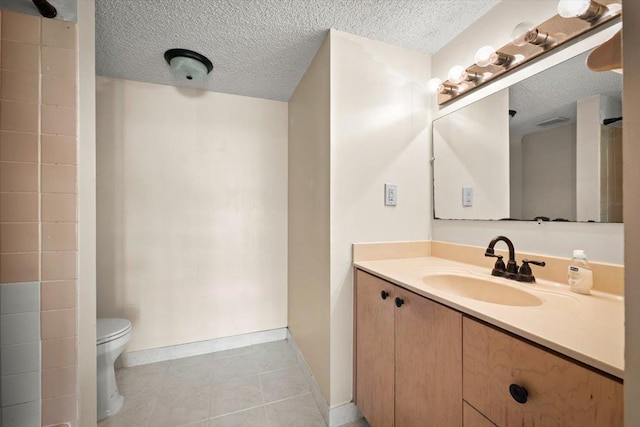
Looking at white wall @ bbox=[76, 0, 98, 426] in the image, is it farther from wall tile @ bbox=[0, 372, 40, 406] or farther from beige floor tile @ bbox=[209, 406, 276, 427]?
beige floor tile @ bbox=[209, 406, 276, 427]

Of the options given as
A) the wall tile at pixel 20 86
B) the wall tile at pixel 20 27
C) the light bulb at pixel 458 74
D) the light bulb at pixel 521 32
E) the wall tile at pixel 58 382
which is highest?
the light bulb at pixel 521 32

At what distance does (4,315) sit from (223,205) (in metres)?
1.41

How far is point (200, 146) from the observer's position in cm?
214

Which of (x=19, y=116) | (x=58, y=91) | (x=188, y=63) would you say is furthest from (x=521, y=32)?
(x=19, y=116)

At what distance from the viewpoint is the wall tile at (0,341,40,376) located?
0.91 metres

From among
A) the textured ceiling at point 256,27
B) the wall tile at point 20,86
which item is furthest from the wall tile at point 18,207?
the textured ceiling at point 256,27

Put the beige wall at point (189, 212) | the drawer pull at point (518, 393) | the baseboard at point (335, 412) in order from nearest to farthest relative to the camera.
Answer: the drawer pull at point (518, 393) → the baseboard at point (335, 412) → the beige wall at point (189, 212)

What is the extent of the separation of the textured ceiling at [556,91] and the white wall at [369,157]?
0.53 meters

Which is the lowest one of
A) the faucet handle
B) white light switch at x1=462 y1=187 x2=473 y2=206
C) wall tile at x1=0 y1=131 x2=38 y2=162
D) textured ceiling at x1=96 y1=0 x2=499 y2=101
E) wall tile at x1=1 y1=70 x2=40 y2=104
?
the faucet handle

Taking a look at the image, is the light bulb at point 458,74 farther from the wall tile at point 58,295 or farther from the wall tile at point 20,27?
the wall tile at point 58,295

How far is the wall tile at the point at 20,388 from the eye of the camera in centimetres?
92

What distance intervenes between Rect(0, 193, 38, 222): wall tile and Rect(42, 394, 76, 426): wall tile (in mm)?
706

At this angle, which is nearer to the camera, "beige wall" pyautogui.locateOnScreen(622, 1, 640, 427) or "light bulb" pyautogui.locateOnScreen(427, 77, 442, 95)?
"beige wall" pyautogui.locateOnScreen(622, 1, 640, 427)

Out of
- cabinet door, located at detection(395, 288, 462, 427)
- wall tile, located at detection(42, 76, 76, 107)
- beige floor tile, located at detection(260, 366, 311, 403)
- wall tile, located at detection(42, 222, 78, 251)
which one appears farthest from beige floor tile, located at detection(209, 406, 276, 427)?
wall tile, located at detection(42, 76, 76, 107)
